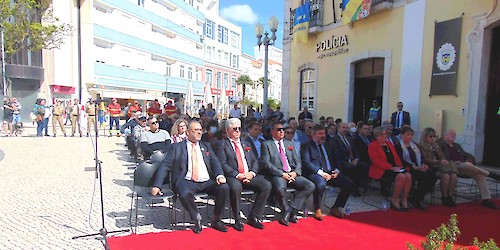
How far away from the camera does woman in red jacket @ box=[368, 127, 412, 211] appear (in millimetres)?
5367

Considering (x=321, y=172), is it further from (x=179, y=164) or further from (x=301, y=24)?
(x=301, y=24)

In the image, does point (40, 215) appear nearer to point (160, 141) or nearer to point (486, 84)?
point (160, 141)

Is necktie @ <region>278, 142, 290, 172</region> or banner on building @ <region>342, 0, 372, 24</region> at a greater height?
banner on building @ <region>342, 0, 372, 24</region>

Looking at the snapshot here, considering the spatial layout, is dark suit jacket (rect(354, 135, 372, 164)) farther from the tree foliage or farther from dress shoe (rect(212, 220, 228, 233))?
the tree foliage

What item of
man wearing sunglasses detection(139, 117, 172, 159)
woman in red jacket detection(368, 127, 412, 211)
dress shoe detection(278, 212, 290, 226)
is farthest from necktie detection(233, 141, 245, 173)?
woman in red jacket detection(368, 127, 412, 211)

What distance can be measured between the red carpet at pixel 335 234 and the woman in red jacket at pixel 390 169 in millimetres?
272

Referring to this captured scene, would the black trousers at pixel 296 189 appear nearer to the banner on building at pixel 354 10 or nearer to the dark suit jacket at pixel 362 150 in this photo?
the dark suit jacket at pixel 362 150

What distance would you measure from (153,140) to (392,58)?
808 cm

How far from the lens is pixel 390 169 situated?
17.7 feet

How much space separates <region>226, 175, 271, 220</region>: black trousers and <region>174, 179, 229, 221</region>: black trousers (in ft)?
0.41

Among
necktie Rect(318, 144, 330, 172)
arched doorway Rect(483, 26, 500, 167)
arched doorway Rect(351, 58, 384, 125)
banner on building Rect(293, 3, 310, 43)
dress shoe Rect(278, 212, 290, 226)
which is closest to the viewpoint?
Result: dress shoe Rect(278, 212, 290, 226)

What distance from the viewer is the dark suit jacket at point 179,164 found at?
4.51m

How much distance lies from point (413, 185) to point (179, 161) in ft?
12.4

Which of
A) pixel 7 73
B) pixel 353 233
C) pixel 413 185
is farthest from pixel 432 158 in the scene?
pixel 7 73
